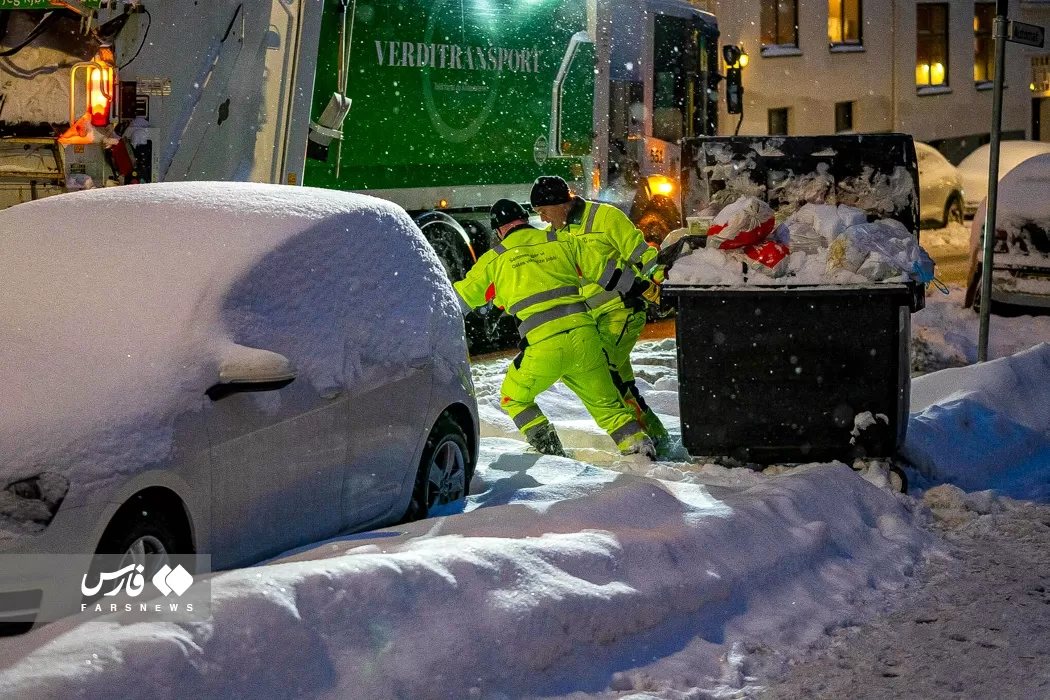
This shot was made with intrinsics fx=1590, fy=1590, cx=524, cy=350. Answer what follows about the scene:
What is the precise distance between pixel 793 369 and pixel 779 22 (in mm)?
25728

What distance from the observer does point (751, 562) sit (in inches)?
233

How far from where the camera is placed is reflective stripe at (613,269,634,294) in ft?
28.6

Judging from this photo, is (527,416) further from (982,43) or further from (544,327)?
(982,43)

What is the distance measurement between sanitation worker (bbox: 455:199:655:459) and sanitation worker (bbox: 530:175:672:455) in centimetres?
18

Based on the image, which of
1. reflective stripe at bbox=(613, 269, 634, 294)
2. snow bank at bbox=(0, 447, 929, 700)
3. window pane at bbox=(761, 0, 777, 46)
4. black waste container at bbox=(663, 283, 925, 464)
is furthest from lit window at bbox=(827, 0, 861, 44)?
snow bank at bbox=(0, 447, 929, 700)

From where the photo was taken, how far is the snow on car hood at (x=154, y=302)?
477cm

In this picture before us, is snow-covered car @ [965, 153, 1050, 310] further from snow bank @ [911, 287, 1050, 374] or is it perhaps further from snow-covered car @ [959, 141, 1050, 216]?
snow-covered car @ [959, 141, 1050, 216]

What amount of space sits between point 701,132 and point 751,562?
1275 centimetres

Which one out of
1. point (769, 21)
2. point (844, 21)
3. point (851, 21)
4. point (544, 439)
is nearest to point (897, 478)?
point (544, 439)

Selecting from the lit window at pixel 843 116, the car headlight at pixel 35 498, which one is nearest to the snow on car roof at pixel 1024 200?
the car headlight at pixel 35 498

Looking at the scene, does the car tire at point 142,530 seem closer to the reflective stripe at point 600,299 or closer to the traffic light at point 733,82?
the reflective stripe at point 600,299

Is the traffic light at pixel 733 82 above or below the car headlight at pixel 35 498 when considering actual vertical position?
above

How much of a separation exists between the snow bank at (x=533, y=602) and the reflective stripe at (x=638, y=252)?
6.26 feet

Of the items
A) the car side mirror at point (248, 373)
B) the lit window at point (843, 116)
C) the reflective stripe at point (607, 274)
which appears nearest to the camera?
the car side mirror at point (248, 373)
